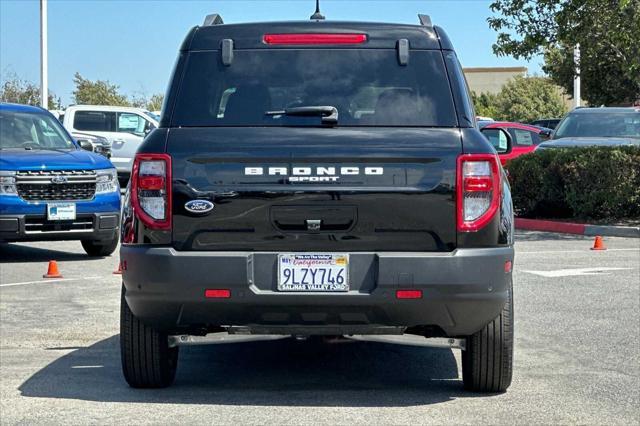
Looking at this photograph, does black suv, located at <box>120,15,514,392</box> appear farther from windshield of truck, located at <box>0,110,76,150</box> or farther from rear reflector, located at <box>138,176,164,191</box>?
windshield of truck, located at <box>0,110,76,150</box>

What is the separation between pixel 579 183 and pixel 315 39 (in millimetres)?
14129

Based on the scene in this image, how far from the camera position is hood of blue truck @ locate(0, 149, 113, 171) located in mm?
14516

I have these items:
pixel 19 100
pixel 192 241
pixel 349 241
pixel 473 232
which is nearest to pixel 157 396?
pixel 192 241

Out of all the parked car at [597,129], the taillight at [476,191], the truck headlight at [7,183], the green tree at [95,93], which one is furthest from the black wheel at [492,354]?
the green tree at [95,93]

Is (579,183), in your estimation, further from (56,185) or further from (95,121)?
(95,121)

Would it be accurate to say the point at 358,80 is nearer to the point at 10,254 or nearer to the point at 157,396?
the point at 157,396

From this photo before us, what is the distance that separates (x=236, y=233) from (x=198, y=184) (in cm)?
32

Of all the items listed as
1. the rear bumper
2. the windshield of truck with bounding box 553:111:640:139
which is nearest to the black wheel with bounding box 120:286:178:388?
the rear bumper

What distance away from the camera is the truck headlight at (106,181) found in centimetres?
1508

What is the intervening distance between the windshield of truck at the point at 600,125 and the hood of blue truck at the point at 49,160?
10294 mm

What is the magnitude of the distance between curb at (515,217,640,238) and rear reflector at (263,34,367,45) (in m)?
12.9

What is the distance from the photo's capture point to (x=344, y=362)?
27.0 ft

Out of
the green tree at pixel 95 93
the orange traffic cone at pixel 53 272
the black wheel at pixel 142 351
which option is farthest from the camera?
the green tree at pixel 95 93

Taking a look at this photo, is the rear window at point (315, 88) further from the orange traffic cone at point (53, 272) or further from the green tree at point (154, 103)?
the green tree at point (154, 103)
